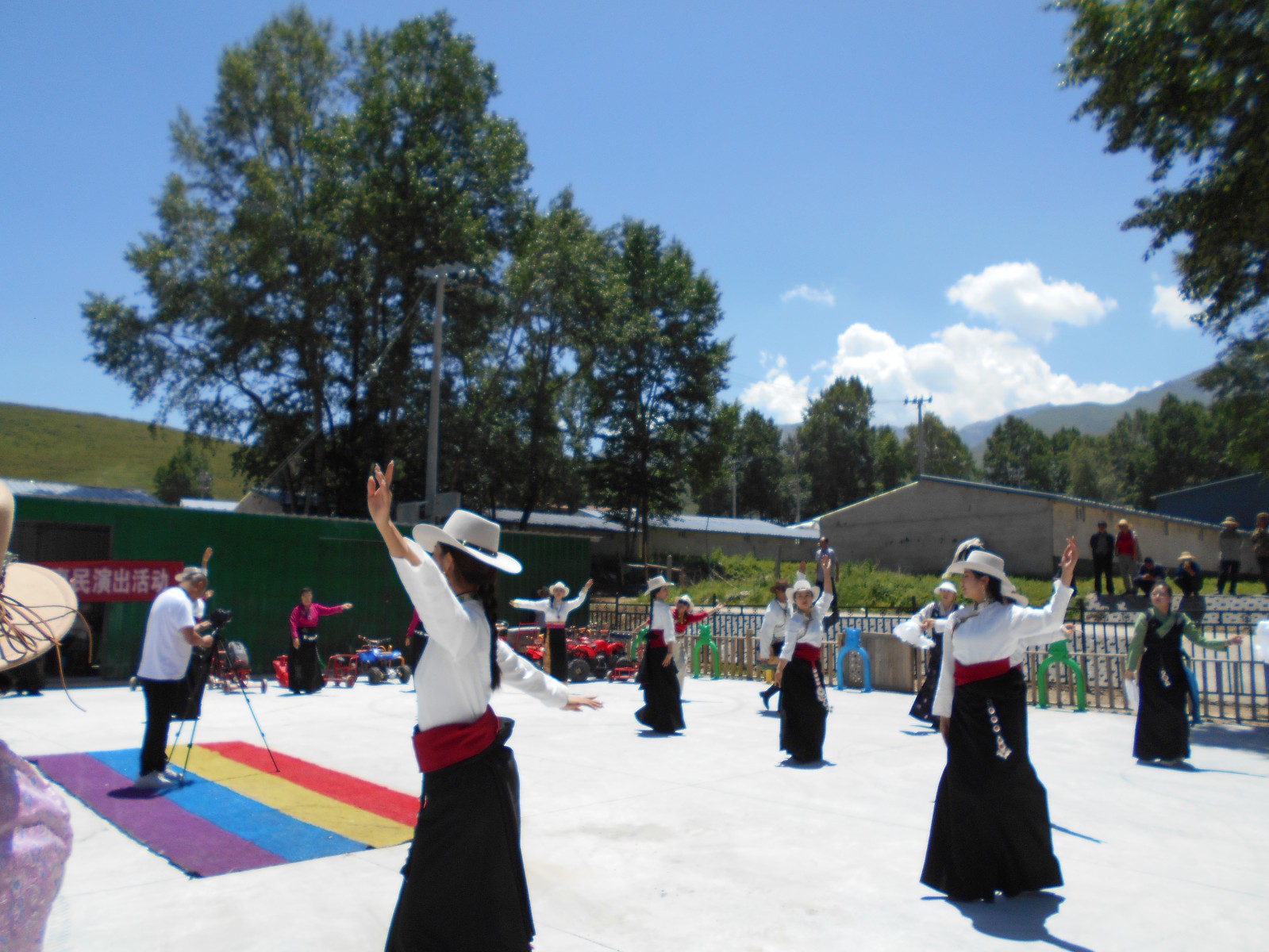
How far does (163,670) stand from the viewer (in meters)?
7.88

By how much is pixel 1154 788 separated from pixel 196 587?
9.04 metres

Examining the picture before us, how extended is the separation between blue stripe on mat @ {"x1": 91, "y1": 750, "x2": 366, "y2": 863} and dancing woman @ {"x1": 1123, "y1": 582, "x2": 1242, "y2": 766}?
7.98 m

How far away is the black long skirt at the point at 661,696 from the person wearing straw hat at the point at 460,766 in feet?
25.4

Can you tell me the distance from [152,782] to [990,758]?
6.85 metres

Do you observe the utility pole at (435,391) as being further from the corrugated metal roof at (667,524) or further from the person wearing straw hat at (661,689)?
the corrugated metal roof at (667,524)

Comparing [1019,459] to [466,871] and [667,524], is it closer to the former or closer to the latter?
[667,524]

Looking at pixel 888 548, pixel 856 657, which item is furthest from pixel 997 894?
pixel 888 548

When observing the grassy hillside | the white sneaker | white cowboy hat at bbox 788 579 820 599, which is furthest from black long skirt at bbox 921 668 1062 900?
the grassy hillside

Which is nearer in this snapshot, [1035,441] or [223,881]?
[223,881]

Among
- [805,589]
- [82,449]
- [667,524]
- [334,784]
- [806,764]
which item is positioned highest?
[82,449]

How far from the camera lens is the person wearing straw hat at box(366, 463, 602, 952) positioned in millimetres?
3523

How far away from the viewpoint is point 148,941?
4645 millimetres

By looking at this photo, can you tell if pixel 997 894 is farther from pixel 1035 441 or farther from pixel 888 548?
pixel 1035 441

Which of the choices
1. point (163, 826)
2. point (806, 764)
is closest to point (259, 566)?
point (163, 826)
